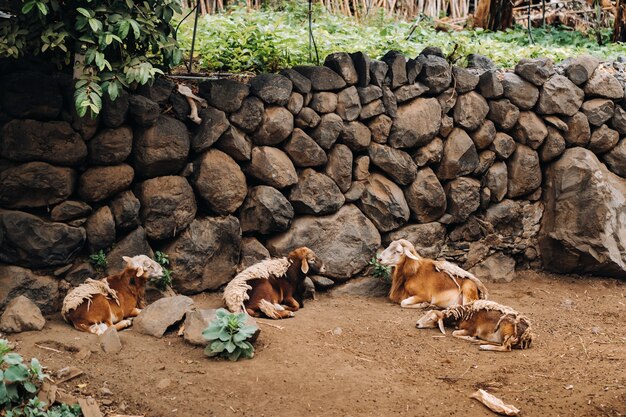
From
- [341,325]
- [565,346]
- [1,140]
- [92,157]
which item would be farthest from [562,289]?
[1,140]

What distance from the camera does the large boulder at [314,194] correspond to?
8.79m

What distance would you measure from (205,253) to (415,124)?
10.1 feet

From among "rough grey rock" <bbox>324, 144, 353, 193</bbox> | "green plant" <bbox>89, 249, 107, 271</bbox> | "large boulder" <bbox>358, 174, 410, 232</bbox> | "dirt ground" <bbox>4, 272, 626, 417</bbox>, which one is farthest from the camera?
"large boulder" <bbox>358, 174, 410, 232</bbox>

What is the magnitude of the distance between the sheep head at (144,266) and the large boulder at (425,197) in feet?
11.1

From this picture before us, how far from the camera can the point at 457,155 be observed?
9.59 meters

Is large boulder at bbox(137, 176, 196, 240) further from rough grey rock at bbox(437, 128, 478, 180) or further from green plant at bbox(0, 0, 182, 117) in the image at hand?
rough grey rock at bbox(437, 128, 478, 180)

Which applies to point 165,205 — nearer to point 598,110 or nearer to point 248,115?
point 248,115

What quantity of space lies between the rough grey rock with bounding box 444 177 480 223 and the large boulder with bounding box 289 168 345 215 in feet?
5.39

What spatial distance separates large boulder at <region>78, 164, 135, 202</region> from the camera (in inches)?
297

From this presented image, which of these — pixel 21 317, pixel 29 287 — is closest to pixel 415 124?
pixel 29 287

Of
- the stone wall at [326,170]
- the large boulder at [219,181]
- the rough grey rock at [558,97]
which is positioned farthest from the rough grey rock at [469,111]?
the large boulder at [219,181]

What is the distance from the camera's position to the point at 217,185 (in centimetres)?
827

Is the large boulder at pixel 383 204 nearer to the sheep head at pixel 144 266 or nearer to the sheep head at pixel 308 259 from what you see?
the sheep head at pixel 308 259

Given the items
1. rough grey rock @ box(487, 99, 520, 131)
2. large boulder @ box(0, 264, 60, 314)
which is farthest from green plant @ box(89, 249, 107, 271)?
rough grey rock @ box(487, 99, 520, 131)
